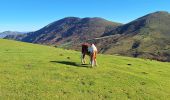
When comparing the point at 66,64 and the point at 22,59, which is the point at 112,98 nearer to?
the point at 66,64

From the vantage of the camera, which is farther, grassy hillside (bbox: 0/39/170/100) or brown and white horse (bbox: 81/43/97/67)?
brown and white horse (bbox: 81/43/97/67)

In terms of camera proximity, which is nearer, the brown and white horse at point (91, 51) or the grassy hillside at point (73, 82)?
the grassy hillside at point (73, 82)

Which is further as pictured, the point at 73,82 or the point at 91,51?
the point at 91,51

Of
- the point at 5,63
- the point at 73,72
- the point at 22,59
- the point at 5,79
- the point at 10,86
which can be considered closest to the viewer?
the point at 10,86

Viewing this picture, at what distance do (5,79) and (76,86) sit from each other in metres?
5.52

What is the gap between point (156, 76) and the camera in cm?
3259

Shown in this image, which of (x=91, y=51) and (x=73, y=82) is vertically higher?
(x=91, y=51)

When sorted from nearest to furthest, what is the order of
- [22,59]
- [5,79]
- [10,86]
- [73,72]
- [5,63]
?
[10,86] → [5,79] → [73,72] → [5,63] → [22,59]

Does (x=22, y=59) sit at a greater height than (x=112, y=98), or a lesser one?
greater

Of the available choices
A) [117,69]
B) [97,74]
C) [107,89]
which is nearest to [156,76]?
[117,69]

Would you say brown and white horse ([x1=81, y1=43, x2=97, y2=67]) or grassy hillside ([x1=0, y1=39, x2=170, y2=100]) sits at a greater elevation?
brown and white horse ([x1=81, y1=43, x2=97, y2=67])

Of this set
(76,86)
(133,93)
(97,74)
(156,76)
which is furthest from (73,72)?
(156,76)

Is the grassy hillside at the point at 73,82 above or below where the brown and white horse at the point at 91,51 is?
below

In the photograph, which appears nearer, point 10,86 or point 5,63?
point 10,86
